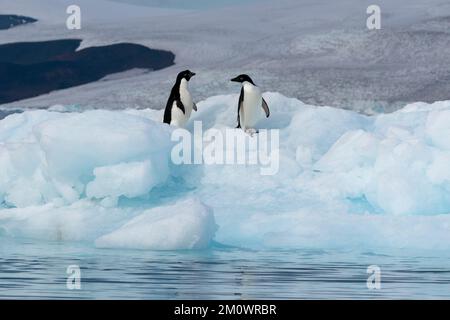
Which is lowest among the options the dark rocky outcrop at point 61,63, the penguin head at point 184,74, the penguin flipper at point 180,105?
the dark rocky outcrop at point 61,63

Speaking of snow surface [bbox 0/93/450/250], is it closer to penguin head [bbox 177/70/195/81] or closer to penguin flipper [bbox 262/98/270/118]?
penguin flipper [bbox 262/98/270/118]

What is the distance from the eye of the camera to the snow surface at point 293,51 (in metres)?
21.9

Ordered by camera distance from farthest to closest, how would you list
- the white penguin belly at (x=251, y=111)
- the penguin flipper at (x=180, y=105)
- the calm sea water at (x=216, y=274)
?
the penguin flipper at (x=180, y=105) → the white penguin belly at (x=251, y=111) → the calm sea water at (x=216, y=274)

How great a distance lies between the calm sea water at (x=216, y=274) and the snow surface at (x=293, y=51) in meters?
11.9

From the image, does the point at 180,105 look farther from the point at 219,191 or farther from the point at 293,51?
the point at 293,51

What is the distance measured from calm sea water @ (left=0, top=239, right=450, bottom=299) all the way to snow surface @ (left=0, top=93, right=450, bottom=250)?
262 millimetres

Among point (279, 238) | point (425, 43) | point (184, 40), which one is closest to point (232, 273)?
point (279, 238)

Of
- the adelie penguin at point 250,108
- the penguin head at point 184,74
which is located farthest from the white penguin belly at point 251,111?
the penguin head at point 184,74

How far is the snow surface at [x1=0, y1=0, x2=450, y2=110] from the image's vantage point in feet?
71.9

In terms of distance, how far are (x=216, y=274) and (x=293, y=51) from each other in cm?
1879

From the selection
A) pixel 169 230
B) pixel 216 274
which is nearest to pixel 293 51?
pixel 169 230

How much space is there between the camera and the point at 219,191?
10664 millimetres

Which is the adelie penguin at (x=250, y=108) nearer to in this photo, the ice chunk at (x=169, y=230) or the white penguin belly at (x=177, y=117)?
the white penguin belly at (x=177, y=117)

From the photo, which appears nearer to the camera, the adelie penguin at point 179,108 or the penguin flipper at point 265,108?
the penguin flipper at point 265,108
